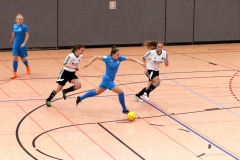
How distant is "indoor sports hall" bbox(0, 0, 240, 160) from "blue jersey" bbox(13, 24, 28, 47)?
118 centimetres

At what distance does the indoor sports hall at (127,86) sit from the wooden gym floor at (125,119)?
24 mm

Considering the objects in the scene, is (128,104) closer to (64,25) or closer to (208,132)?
(208,132)

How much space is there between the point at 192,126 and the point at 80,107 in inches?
128

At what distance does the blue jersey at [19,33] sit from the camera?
18922 mm

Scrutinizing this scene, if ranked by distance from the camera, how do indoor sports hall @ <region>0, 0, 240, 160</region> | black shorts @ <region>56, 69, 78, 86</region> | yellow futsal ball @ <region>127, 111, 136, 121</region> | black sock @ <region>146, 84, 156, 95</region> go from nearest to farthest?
indoor sports hall @ <region>0, 0, 240, 160</region> → yellow futsal ball @ <region>127, 111, 136, 121</region> → black shorts @ <region>56, 69, 78, 86</region> → black sock @ <region>146, 84, 156, 95</region>

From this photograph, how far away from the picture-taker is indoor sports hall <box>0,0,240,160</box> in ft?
42.1

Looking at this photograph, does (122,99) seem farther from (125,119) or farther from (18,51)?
(18,51)

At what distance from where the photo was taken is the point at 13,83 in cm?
1839

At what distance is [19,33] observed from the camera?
1895 centimetres

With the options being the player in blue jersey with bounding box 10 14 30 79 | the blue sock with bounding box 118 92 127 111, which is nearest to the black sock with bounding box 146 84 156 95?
the blue sock with bounding box 118 92 127 111

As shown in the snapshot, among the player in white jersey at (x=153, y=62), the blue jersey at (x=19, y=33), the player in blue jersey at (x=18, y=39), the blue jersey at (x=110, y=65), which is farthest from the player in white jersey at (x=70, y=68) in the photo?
the blue jersey at (x=19, y=33)

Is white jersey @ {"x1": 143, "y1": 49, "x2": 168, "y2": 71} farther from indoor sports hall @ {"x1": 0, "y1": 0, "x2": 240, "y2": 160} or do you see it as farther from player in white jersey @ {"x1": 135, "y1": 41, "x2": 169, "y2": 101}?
indoor sports hall @ {"x1": 0, "y1": 0, "x2": 240, "y2": 160}

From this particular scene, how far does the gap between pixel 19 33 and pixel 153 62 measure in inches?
196

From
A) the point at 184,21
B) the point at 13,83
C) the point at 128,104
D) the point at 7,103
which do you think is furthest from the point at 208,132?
the point at 184,21
